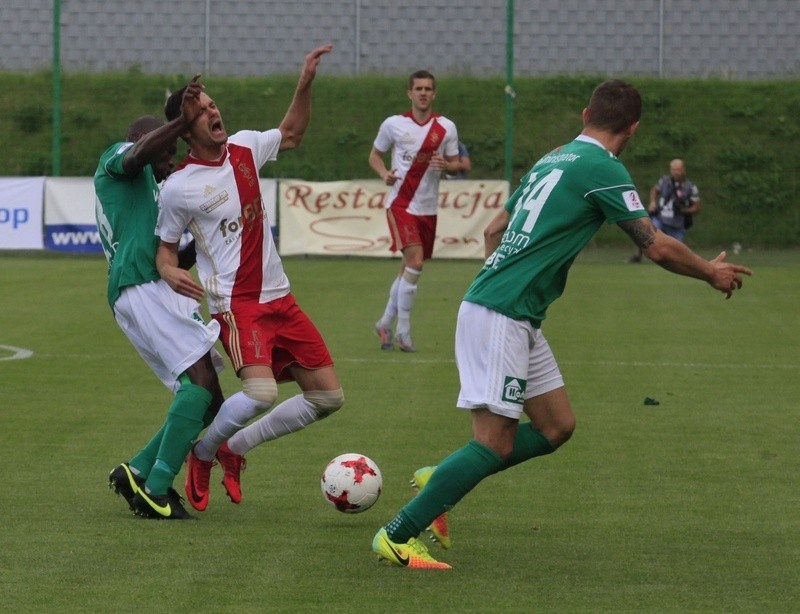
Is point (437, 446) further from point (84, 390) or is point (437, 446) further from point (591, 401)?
point (84, 390)

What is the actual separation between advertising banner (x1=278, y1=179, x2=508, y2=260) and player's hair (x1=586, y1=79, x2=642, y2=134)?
15527mm

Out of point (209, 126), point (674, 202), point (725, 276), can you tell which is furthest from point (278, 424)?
point (674, 202)

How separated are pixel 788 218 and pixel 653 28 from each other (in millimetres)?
3995

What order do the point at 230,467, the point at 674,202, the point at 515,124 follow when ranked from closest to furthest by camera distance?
1. the point at 230,467
2. the point at 674,202
3. the point at 515,124

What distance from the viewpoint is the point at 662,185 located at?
2323cm

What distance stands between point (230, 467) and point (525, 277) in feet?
6.17

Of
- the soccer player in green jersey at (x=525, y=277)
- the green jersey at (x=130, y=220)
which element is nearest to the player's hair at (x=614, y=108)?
the soccer player in green jersey at (x=525, y=277)

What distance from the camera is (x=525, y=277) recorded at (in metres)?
5.51

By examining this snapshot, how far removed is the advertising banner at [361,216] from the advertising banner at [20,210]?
3515mm

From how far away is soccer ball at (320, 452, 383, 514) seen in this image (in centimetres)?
621

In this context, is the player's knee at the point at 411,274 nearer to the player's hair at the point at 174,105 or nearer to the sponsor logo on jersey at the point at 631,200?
the player's hair at the point at 174,105

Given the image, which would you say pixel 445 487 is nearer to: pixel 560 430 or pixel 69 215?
pixel 560 430

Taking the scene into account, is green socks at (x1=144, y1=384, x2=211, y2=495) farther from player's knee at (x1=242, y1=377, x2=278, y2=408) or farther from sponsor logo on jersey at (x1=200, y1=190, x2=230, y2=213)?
sponsor logo on jersey at (x1=200, y1=190, x2=230, y2=213)

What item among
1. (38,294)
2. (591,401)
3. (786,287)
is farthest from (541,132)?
(591,401)
